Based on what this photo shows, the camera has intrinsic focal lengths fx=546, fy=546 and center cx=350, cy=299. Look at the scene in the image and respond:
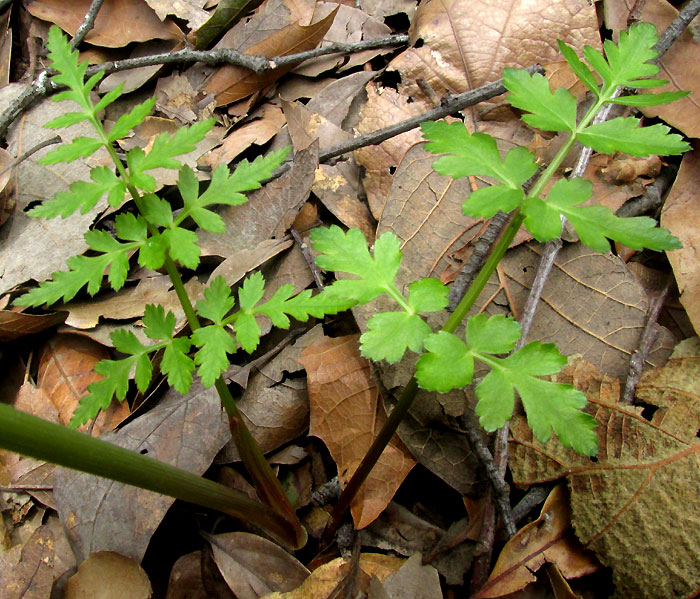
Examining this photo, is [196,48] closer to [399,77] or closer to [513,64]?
[399,77]

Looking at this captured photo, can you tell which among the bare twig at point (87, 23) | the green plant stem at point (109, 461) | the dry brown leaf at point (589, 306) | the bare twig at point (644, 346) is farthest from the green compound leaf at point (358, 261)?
the bare twig at point (87, 23)

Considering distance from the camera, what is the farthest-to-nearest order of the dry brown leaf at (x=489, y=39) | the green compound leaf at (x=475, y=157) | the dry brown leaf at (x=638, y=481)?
the dry brown leaf at (x=489, y=39), the dry brown leaf at (x=638, y=481), the green compound leaf at (x=475, y=157)

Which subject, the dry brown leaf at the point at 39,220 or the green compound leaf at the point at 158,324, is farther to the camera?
the dry brown leaf at the point at 39,220

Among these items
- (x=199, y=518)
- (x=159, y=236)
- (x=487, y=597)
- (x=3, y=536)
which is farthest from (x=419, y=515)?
(x=3, y=536)

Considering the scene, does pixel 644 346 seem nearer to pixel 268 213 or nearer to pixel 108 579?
pixel 268 213

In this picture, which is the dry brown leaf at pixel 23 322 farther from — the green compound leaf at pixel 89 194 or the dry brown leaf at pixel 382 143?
the dry brown leaf at pixel 382 143

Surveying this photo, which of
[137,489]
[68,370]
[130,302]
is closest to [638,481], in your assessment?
[137,489]
